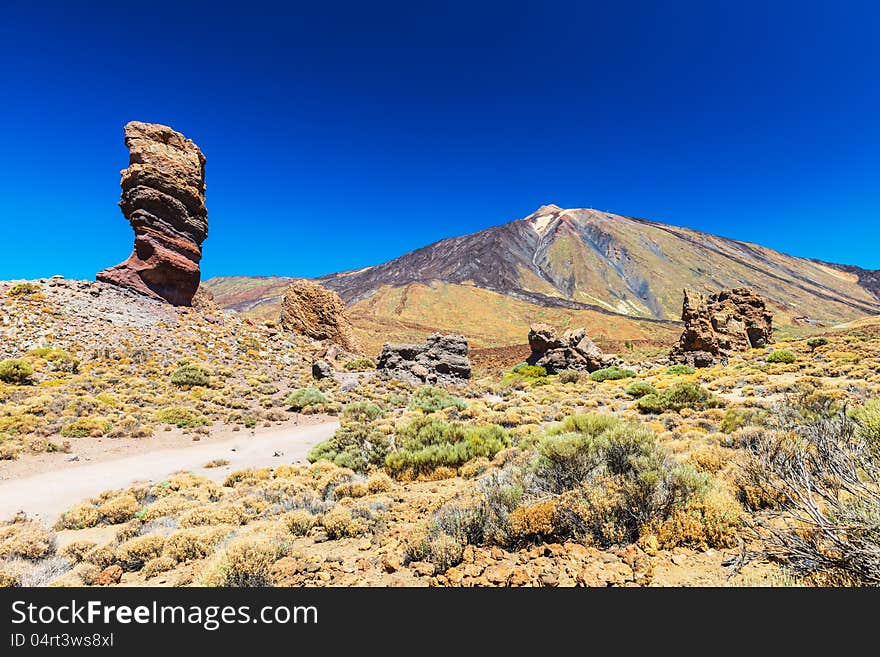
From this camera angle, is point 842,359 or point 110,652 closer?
point 110,652

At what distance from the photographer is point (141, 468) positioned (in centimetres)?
834

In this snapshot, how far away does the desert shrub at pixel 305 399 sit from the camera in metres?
15.0

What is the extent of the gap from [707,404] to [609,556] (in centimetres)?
952

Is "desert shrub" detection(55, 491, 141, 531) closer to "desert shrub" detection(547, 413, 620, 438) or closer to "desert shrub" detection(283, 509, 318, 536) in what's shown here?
"desert shrub" detection(283, 509, 318, 536)

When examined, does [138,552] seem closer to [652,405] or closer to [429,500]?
[429,500]

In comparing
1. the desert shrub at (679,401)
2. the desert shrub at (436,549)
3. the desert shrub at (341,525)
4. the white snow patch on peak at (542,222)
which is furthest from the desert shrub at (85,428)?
the white snow patch on peak at (542,222)

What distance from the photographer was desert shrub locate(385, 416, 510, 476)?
700 cm

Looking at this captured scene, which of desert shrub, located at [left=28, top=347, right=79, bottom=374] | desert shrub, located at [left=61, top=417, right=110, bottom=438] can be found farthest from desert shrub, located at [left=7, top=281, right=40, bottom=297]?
desert shrub, located at [left=61, top=417, right=110, bottom=438]

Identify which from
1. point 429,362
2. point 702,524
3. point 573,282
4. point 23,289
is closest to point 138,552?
point 702,524

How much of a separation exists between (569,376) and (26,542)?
22351 millimetres

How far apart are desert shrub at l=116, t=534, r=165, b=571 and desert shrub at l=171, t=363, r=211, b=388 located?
12.8m

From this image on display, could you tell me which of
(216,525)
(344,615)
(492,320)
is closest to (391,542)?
(344,615)

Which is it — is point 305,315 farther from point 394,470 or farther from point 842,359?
point 842,359

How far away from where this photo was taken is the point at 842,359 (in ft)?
60.1
